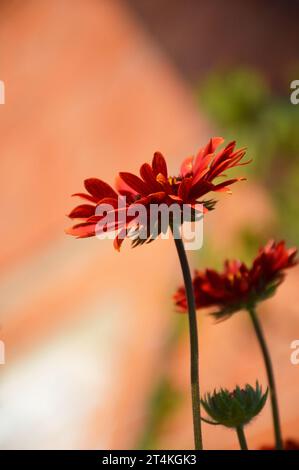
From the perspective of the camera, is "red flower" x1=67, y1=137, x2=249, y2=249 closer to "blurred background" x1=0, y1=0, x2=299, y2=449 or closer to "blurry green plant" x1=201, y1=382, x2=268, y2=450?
"blurry green plant" x1=201, y1=382, x2=268, y2=450

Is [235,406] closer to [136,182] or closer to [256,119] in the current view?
[136,182]

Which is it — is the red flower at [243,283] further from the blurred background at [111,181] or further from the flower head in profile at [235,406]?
the blurred background at [111,181]

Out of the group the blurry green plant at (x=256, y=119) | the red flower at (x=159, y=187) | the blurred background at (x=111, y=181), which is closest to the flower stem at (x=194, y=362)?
the red flower at (x=159, y=187)

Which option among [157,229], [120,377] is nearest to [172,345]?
[120,377]

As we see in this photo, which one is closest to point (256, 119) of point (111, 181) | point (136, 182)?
point (111, 181)

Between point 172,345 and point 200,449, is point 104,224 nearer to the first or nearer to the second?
point 200,449

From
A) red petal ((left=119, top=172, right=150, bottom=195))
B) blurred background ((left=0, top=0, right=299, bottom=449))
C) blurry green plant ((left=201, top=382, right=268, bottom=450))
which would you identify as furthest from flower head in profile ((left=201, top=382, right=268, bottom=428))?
blurred background ((left=0, top=0, right=299, bottom=449))
